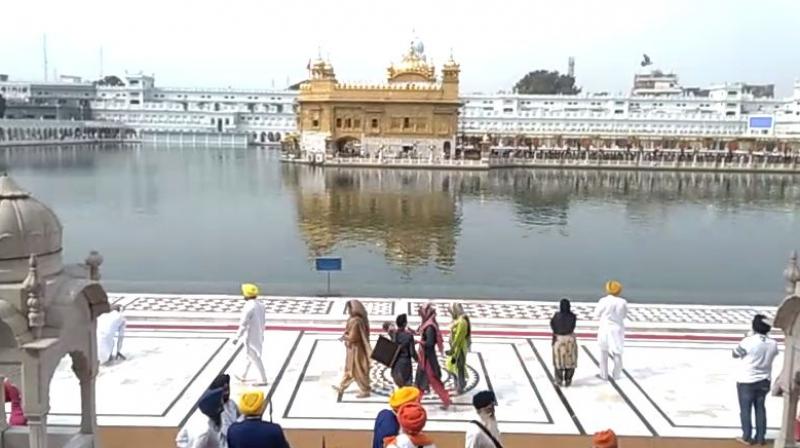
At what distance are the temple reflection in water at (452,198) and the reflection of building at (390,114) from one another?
200 inches

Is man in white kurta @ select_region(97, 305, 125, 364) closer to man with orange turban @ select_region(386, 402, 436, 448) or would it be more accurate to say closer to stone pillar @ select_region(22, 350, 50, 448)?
stone pillar @ select_region(22, 350, 50, 448)

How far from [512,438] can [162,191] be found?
Answer: 1048 inches

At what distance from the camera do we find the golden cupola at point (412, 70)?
49406 millimetres

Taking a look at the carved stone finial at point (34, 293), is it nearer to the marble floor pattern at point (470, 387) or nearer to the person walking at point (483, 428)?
the marble floor pattern at point (470, 387)

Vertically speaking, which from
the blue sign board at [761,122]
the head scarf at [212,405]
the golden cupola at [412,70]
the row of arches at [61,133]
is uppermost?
the golden cupola at [412,70]

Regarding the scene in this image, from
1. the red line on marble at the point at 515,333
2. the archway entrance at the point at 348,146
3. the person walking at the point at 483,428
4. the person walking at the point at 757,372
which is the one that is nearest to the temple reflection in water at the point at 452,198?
the archway entrance at the point at 348,146

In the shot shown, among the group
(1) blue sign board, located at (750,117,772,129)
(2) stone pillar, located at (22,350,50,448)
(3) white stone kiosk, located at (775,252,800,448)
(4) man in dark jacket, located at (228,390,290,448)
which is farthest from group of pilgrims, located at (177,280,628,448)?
(1) blue sign board, located at (750,117,772,129)

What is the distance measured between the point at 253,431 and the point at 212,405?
0.50 meters

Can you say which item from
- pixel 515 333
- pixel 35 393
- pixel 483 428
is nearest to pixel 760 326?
pixel 483 428

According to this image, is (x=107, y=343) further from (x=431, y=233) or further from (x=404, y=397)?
(x=431, y=233)

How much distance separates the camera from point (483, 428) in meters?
3.74

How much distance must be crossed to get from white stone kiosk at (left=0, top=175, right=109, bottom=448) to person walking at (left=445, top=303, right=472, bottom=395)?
9.81ft

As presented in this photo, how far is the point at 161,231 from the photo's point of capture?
19141 millimetres

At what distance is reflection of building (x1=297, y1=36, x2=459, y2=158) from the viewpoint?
47.7 m
